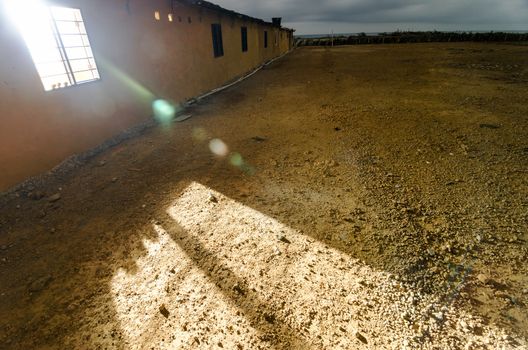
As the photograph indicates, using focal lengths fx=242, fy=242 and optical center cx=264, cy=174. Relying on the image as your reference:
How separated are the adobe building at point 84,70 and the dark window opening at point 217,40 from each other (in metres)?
1.12

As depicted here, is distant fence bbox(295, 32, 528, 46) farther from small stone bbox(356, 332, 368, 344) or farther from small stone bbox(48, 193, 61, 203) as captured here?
small stone bbox(48, 193, 61, 203)

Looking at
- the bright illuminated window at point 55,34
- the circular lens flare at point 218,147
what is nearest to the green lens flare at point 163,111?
the bright illuminated window at point 55,34

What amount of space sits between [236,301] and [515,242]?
295 centimetres

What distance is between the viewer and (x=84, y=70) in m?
5.17

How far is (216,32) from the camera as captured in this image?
10.8 m

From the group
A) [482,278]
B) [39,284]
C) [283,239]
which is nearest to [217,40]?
[283,239]

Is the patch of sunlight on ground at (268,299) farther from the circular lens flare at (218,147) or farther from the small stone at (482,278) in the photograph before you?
the circular lens flare at (218,147)

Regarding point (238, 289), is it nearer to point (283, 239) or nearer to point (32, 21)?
point (283, 239)

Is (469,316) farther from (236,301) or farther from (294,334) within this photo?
(236,301)

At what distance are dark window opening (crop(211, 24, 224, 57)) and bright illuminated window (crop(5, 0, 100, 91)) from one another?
610cm

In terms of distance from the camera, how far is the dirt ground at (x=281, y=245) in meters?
1.94

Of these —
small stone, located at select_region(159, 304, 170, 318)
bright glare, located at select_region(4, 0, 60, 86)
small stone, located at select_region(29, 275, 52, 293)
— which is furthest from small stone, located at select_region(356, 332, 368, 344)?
bright glare, located at select_region(4, 0, 60, 86)

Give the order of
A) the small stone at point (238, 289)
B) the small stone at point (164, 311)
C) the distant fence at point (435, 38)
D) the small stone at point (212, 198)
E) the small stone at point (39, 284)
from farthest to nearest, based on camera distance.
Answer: the distant fence at point (435, 38) < the small stone at point (212, 198) < the small stone at point (39, 284) < the small stone at point (238, 289) < the small stone at point (164, 311)

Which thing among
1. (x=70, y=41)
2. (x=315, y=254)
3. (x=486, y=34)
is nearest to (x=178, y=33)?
(x=70, y=41)
